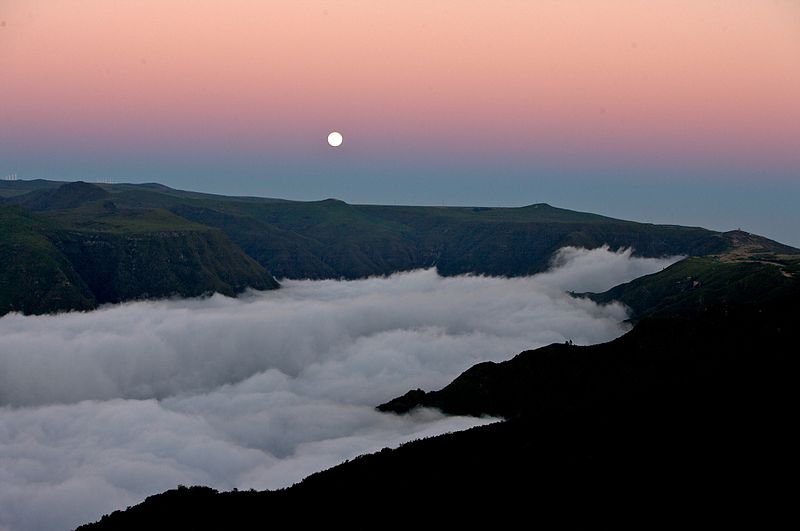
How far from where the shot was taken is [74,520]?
189 metres

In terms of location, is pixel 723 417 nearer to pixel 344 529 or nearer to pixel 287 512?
pixel 344 529

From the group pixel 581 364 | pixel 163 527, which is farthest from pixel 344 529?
pixel 581 364

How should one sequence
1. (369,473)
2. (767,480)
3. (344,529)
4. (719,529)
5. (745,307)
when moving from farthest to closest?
1. (745,307)
2. (369,473)
3. (344,529)
4. (767,480)
5. (719,529)

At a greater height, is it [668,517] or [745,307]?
[745,307]

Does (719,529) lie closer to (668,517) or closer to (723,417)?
(668,517)

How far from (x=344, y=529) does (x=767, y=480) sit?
4890cm

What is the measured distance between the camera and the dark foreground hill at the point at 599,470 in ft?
235

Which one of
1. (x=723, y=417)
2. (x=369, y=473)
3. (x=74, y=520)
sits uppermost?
(x=723, y=417)

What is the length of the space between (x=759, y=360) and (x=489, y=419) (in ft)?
258

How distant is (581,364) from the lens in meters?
189

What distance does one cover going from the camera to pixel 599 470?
82.6 metres

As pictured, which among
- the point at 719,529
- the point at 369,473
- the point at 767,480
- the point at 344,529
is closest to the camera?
the point at 719,529

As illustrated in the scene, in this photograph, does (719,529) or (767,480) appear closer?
(719,529)

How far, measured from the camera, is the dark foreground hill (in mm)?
71688
